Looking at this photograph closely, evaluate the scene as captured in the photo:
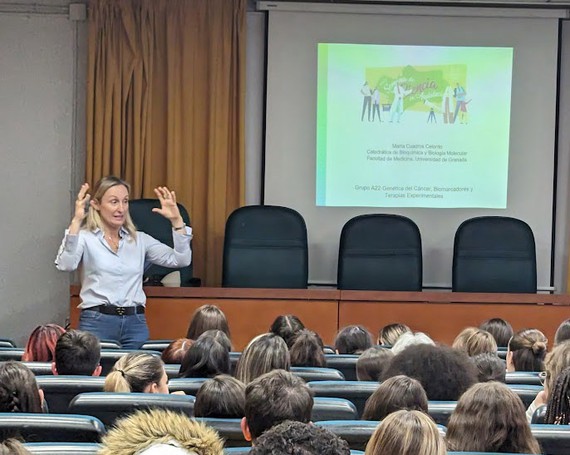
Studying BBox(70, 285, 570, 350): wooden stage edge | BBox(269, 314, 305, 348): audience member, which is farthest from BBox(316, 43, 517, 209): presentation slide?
BBox(269, 314, 305, 348): audience member

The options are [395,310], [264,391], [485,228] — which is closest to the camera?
[264,391]

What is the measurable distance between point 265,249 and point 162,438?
6.30 m

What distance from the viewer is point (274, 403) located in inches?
105

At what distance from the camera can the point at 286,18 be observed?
8.45m

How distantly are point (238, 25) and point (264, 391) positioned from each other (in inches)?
238

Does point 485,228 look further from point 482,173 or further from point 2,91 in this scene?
point 2,91

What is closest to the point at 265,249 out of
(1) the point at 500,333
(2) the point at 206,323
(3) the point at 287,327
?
(1) the point at 500,333

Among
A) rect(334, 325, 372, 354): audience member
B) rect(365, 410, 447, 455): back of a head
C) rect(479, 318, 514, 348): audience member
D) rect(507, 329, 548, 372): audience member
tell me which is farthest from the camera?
rect(479, 318, 514, 348): audience member

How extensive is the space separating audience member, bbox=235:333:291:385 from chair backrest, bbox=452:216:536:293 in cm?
425

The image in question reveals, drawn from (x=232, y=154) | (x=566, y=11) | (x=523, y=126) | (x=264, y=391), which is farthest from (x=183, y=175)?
(x=264, y=391)

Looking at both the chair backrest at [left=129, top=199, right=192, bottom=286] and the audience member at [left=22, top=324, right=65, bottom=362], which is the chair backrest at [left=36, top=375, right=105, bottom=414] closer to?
the audience member at [left=22, top=324, right=65, bottom=362]

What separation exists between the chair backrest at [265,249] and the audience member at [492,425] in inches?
200

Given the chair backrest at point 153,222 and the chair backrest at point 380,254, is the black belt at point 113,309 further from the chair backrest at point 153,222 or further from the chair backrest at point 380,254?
the chair backrest at point 380,254

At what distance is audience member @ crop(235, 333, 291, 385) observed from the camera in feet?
12.7
